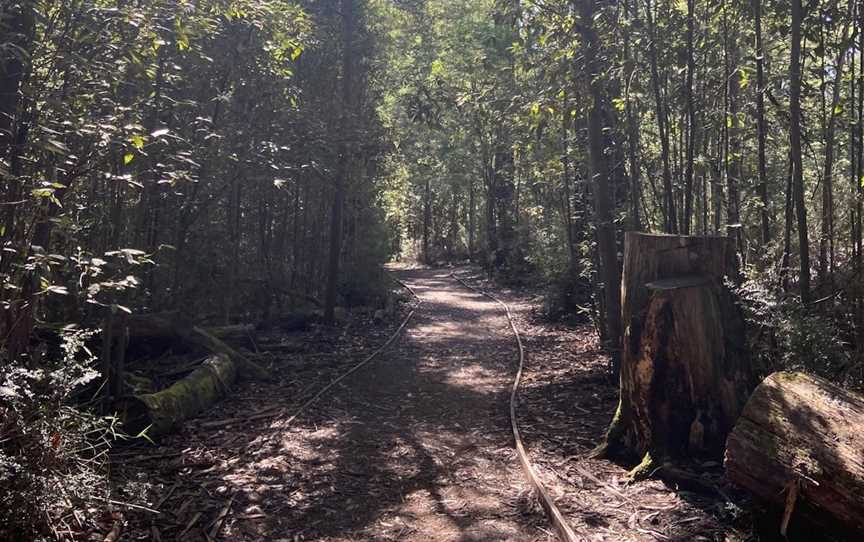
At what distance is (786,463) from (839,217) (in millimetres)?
5135

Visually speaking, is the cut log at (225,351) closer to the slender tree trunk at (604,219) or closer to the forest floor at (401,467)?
the forest floor at (401,467)

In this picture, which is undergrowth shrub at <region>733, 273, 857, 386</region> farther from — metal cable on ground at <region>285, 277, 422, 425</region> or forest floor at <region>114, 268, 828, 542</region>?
metal cable on ground at <region>285, 277, 422, 425</region>

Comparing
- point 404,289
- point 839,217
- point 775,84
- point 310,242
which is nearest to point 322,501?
point 775,84

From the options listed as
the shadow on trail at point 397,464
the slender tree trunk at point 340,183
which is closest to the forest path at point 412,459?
the shadow on trail at point 397,464

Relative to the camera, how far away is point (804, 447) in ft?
12.9

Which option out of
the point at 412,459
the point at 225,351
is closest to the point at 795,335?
the point at 412,459

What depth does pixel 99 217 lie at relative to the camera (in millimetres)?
7570

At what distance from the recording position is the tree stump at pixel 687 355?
18.1 feet

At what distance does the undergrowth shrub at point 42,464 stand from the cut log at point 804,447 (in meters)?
4.04

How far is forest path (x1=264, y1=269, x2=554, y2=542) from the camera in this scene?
16.3 feet

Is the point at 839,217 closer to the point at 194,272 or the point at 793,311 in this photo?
the point at 793,311

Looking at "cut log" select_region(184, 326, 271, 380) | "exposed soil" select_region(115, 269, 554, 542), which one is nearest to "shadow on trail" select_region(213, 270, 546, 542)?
"exposed soil" select_region(115, 269, 554, 542)

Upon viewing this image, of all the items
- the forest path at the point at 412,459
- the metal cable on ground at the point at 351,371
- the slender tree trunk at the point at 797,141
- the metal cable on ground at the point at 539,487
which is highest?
the slender tree trunk at the point at 797,141

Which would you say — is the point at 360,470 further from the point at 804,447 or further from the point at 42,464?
the point at 804,447
